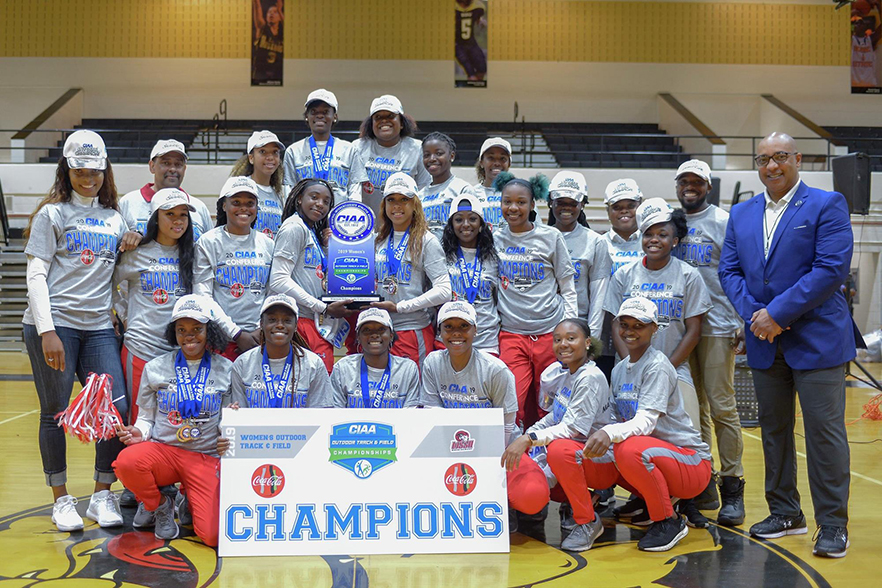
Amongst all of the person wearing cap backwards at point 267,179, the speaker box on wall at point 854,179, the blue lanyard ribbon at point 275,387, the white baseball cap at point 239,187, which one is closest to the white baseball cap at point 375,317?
the blue lanyard ribbon at point 275,387

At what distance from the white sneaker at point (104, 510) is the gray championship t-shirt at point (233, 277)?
39.0 inches

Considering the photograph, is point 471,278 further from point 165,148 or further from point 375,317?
point 165,148

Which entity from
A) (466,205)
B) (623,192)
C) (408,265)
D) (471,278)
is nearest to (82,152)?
(408,265)

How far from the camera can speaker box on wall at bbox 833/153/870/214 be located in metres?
9.03

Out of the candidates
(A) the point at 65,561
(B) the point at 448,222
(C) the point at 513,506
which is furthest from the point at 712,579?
(A) the point at 65,561

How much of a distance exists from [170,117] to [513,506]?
13948 mm

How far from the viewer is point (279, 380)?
12.2 feet

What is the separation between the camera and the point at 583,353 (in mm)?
3783

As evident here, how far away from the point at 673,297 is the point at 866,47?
559 inches

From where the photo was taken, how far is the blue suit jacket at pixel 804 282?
3432 millimetres

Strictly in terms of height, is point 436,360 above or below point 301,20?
below

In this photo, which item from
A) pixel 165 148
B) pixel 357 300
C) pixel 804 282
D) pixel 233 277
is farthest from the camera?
pixel 165 148

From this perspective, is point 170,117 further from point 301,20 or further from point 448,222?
point 448,222

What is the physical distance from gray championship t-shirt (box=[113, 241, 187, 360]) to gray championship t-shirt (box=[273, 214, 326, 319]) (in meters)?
0.51
